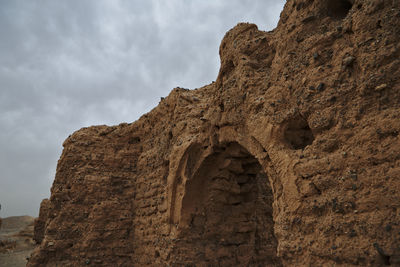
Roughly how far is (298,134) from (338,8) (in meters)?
1.39

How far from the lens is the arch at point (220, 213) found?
182 inches

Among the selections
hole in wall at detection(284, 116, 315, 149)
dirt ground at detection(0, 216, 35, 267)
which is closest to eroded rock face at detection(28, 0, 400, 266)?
hole in wall at detection(284, 116, 315, 149)

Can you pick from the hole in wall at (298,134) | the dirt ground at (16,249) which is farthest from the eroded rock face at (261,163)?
the dirt ground at (16,249)

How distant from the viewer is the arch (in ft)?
15.2

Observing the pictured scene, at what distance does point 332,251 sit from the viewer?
2.32m

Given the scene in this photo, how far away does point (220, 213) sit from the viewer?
484 cm

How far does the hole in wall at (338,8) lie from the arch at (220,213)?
2.24 metres

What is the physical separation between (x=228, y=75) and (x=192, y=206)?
2.20 m

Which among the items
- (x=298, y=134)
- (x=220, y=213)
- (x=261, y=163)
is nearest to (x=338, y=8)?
(x=298, y=134)

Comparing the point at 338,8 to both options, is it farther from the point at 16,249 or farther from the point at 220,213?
the point at 16,249

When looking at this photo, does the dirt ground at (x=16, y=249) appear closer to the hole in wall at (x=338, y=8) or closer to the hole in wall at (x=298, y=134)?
the hole in wall at (x=298, y=134)

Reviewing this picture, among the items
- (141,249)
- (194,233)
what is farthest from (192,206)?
(141,249)

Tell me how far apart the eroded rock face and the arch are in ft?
0.06

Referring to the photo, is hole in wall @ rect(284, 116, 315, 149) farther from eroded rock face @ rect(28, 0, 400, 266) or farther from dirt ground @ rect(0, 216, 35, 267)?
dirt ground @ rect(0, 216, 35, 267)
